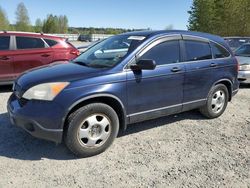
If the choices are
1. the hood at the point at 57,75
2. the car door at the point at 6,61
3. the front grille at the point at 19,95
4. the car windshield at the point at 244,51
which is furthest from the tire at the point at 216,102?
the car door at the point at 6,61

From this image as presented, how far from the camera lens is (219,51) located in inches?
235

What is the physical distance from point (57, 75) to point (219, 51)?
132 inches

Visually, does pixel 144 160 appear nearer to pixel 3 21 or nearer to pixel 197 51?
pixel 197 51

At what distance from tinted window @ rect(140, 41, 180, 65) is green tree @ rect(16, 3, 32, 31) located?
252ft

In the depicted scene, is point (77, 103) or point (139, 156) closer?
point (77, 103)

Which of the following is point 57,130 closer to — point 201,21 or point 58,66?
point 58,66

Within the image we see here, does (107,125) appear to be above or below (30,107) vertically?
below

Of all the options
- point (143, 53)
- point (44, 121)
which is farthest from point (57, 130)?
point (143, 53)

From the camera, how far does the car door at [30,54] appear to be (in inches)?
315

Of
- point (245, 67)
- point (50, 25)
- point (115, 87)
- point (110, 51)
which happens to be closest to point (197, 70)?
point (110, 51)

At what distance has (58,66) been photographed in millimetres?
4812

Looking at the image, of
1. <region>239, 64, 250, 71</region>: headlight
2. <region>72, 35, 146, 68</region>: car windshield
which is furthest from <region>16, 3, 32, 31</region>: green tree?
<region>72, 35, 146, 68</region>: car windshield

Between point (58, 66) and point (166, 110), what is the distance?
1901 millimetres

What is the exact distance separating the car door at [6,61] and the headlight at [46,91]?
13.9ft
